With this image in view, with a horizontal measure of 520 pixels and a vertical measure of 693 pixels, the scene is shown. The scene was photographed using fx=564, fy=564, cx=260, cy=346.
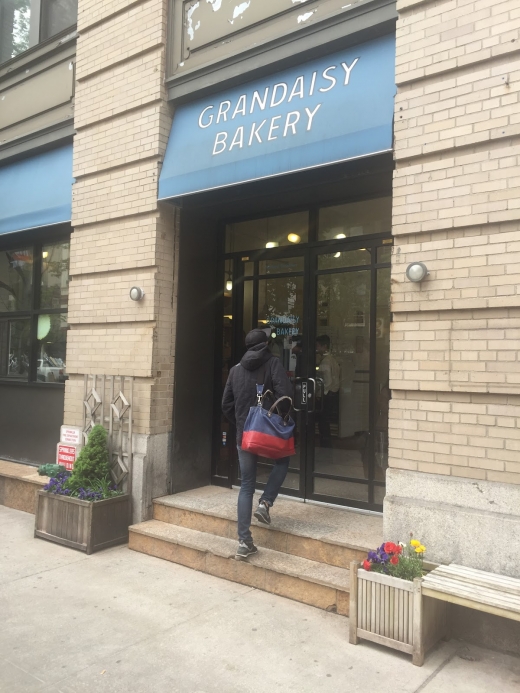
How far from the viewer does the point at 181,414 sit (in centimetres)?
648

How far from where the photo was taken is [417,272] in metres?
4.27

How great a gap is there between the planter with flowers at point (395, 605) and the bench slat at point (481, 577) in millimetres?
171

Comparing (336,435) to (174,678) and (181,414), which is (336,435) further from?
(174,678)

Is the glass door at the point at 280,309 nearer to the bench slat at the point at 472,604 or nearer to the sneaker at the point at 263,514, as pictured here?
the sneaker at the point at 263,514

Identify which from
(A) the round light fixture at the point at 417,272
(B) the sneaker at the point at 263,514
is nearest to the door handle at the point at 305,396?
(B) the sneaker at the point at 263,514

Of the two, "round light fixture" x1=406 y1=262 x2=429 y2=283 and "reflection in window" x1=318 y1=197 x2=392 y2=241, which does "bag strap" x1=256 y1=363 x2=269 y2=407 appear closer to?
"round light fixture" x1=406 y1=262 x2=429 y2=283

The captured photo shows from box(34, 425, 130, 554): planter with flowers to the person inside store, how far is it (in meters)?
2.21

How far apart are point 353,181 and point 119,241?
2.74 metres

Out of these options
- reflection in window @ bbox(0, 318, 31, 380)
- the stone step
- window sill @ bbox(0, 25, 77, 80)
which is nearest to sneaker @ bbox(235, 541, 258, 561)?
the stone step

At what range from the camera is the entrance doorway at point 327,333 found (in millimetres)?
5777

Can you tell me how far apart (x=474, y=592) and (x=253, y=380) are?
252cm

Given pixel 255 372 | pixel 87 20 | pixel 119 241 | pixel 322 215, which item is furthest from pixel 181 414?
pixel 87 20

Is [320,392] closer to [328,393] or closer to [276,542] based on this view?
[328,393]

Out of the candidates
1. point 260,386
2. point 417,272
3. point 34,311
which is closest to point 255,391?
point 260,386
